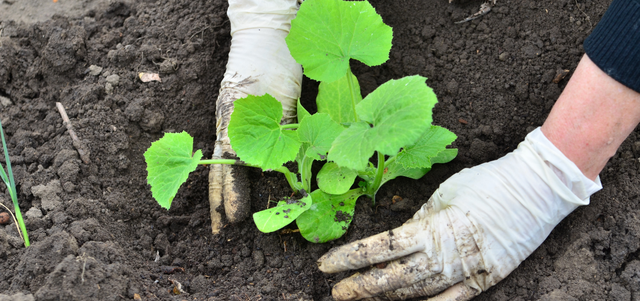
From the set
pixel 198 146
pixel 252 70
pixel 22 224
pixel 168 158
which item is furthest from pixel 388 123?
pixel 22 224

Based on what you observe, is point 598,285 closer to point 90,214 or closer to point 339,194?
point 339,194

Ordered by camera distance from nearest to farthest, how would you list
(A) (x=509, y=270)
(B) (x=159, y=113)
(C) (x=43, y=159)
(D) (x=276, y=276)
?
(A) (x=509, y=270) < (D) (x=276, y=276) < (C) (x=43, y=159) < (B) (x=159, y=113)

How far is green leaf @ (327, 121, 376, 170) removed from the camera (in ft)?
4.12

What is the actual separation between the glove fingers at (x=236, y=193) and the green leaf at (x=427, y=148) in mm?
668

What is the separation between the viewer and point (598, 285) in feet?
4.76

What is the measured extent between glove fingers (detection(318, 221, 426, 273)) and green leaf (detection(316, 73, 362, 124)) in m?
0.56

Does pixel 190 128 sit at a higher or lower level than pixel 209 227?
higher

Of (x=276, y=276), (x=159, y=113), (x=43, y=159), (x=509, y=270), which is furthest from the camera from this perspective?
(x=159, y=113)

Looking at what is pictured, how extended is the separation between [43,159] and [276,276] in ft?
3.73

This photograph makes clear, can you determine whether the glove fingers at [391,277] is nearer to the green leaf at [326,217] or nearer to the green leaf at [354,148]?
the green leaf at [326,217]

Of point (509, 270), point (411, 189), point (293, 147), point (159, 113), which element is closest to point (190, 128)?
point (159, 113)

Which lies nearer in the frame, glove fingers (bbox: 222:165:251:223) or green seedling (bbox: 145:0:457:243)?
green seedling (bbox: 145:0:457:243)

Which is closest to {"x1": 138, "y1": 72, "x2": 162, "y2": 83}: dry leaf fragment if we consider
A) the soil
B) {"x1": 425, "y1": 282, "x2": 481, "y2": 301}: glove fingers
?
the soil

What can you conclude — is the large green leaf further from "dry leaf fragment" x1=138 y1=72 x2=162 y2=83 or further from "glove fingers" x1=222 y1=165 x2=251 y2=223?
"dry leaf fragment" x1=138 y1=72 x2=162 y2=83
